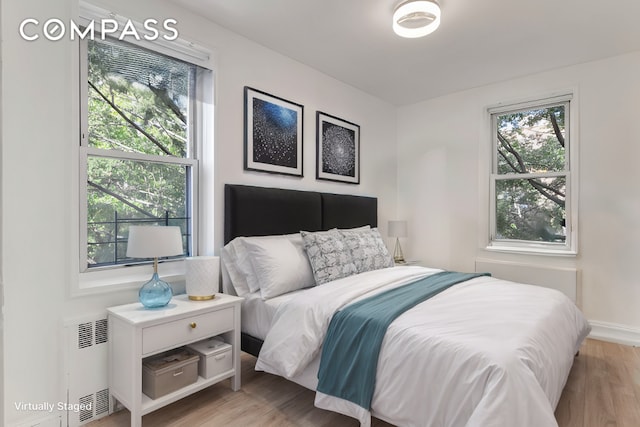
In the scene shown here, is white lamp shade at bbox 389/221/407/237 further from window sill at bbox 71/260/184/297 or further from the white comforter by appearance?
window sill at bbox 71/260/184/297

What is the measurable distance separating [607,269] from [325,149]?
9.44 ft

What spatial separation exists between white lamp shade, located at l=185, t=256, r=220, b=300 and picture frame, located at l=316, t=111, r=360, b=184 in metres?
1.65

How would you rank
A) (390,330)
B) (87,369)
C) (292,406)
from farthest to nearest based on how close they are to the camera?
(292,406)
(87,369)
(390,330)

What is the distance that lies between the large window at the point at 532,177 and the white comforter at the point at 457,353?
152 cm

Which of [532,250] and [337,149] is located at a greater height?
[337,149]

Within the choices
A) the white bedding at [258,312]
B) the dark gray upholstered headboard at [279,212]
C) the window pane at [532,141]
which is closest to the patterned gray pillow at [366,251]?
the dark gray upholstered headboard at [279,212]

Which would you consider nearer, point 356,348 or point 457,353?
point 457,353

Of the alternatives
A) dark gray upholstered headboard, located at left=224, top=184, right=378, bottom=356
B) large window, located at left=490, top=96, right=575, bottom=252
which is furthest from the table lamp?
large window, located at left=490, top=96, right=575, bottom=252

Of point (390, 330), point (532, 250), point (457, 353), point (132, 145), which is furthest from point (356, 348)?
point (532, 250)

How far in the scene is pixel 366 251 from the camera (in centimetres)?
307

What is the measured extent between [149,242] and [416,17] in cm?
222

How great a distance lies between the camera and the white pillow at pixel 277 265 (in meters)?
2.49

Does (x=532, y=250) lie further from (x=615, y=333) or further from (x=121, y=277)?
(x=121, y=277)

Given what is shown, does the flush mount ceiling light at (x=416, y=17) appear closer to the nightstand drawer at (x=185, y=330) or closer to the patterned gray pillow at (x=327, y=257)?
the patterned gray pillow at (x=327, y=257)
